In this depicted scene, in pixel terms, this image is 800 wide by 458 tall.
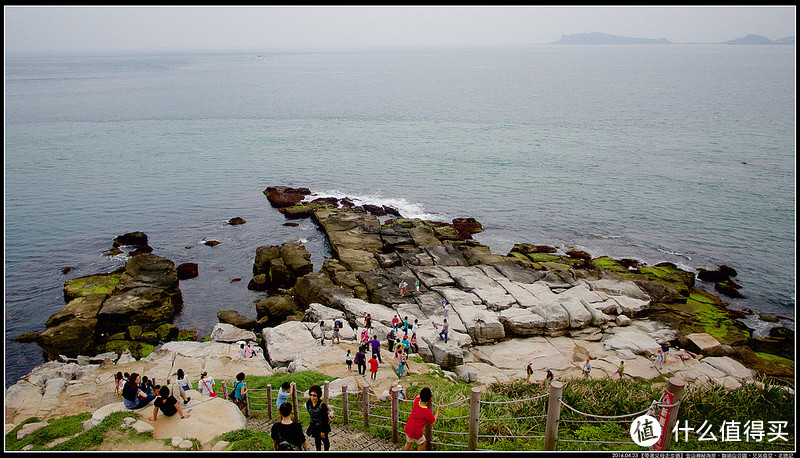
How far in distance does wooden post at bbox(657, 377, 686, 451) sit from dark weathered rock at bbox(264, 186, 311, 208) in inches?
1817

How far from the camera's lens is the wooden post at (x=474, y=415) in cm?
976

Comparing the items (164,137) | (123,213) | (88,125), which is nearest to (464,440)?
(123,213)

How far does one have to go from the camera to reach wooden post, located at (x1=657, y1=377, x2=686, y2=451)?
9516 millimetres

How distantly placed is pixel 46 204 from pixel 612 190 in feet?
209

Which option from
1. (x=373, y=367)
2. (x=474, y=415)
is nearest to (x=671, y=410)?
(x=474, y=415)

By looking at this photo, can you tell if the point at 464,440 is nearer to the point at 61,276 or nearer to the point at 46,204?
the point at 61,276

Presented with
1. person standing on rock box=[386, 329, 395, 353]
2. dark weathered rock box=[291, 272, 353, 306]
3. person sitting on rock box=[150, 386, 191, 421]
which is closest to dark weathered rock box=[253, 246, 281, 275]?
dark weathered rock box=[291, 272, 353, 306]

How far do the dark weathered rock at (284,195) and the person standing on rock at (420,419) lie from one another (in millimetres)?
44130

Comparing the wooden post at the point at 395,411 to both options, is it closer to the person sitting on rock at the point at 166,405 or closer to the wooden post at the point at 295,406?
the wooden post at the point at 295,406

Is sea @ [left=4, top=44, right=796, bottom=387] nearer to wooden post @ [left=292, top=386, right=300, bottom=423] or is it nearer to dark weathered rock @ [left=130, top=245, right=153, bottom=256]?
dark weathered rock @ [left=130, top=245, right=153, bottom=256]

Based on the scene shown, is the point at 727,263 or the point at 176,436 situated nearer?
the point at 176,436

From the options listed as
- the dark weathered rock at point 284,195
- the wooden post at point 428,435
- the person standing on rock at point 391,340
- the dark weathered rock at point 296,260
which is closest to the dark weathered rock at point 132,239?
the dark weathered rock at point 296,260

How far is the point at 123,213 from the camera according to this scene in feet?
162

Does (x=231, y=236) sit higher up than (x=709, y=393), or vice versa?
(x=709, y=393)
